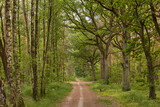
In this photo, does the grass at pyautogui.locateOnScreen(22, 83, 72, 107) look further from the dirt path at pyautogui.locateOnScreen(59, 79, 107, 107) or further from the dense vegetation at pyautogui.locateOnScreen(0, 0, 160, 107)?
the dirt path at pyautogui.locateOnScreen(59, 79, 107, 107)

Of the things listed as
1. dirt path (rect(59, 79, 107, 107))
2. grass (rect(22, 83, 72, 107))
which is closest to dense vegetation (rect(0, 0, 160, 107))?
grass (rect(22, 83, 72, 107))

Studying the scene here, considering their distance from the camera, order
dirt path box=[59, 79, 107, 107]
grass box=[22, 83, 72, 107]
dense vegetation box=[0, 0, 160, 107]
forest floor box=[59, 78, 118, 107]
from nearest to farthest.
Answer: dense vegetation box=[0, 0, 160, 107], grass box=[22, 83, 72, 107], forest floor box=[59, 78, 118, 107], dirt path box=[59, 79, 107, 107]

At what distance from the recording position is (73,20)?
20969 mm

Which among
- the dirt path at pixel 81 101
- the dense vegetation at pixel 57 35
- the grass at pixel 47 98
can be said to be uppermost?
the dense vegetation at pixel 57 35

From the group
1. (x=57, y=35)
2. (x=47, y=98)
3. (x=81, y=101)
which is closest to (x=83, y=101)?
(x=81, y=101)

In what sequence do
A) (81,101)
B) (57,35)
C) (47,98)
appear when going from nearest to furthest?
(81,101), (47,98), (57,35)

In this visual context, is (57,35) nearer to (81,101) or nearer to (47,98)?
(47,98)

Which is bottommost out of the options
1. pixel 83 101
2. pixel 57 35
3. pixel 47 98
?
pixel 83 101

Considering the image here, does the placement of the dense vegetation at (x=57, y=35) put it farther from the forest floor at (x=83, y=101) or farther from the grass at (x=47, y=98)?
the forest floor at (x=83, y=101)

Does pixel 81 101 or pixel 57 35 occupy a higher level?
pixel 57 35

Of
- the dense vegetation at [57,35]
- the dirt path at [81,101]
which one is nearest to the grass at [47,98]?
the dense vegetation at [57,35]

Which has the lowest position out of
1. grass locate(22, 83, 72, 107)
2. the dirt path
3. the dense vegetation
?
the dirt path

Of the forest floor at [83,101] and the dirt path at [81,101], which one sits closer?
the forest floor at [83,101]

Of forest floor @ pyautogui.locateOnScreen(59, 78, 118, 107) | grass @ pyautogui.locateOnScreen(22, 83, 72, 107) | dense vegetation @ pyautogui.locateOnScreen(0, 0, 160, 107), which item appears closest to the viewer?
dense vegetation @ pyautogui.locateOnScreen(0, 0, 160, 107)
